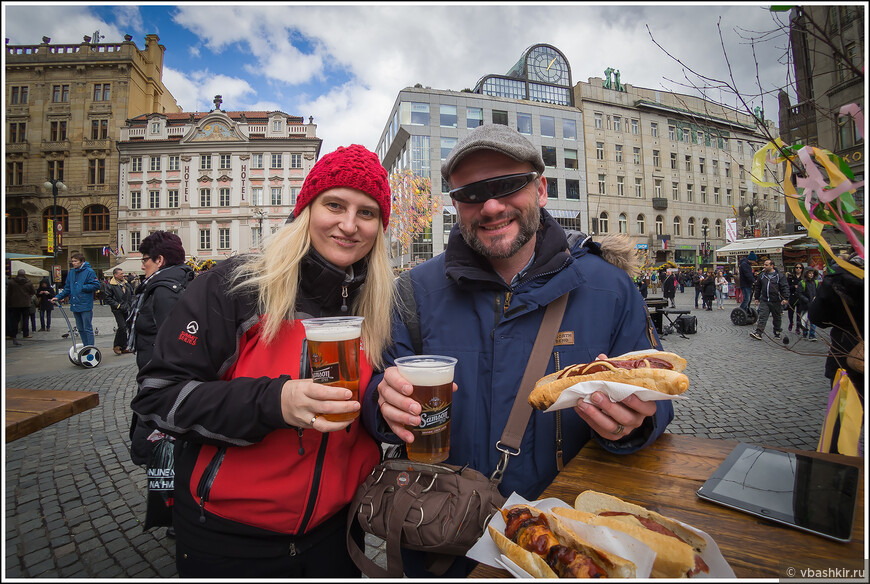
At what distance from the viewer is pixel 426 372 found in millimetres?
1440

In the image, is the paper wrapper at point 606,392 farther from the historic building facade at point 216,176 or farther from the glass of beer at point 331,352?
the historic building facade at point 216,176

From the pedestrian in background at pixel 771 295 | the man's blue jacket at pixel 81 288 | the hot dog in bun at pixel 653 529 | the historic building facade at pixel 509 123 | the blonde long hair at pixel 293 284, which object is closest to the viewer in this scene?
the hot dog in bun at pixel 653 529

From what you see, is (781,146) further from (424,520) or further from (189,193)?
(189,193)

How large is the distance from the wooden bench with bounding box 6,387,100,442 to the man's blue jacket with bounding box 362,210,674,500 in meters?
1.99

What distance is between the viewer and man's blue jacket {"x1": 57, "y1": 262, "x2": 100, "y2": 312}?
7484 mm

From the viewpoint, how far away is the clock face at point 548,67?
144ft

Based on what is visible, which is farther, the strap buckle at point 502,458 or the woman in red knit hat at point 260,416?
the strap buckle at point 502,458

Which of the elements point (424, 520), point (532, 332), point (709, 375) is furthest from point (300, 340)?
point (709, 375)

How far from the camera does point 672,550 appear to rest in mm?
927

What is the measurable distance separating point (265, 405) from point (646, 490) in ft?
4.51

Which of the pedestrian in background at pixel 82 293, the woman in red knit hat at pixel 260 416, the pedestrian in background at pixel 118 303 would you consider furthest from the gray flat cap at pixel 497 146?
the pedestrian in background at pixel 118 303

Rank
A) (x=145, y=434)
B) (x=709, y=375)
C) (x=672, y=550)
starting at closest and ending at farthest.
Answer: (x=672, y=550) → (x=145, y=434) → (x=709, y=375)

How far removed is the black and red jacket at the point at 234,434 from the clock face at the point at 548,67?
50.3 meters

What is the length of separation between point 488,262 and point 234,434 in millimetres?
1409
